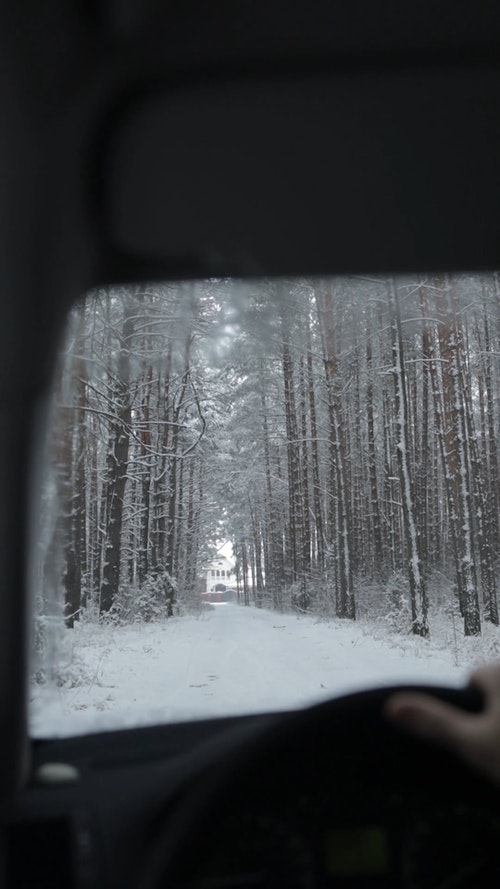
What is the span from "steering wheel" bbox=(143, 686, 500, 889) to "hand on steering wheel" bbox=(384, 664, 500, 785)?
0.03 metres

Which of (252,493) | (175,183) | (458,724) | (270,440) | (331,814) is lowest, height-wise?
(331,814)

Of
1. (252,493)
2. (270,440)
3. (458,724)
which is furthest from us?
(252,493)

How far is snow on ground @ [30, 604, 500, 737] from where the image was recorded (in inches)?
118

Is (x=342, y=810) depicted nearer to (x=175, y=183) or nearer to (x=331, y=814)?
(x=331, y=814)

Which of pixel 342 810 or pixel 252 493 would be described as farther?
pixel 252 493

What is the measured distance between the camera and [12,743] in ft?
8.16

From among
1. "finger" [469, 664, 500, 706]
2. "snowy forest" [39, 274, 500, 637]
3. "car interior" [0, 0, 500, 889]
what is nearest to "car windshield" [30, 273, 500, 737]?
"snowy forest" [39, 274, 500, 637]

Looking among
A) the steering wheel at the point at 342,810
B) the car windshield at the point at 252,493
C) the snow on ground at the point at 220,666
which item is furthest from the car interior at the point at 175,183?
the steering wheel at the point at 342,810

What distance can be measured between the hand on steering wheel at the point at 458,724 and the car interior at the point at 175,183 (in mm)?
706

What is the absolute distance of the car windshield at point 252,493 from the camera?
311cm

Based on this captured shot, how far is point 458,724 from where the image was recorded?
5.39ft

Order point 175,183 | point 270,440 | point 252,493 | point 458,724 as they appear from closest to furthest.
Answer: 1. point 458,724
2. point 175,183
3. point 270,440
4. point 252,493

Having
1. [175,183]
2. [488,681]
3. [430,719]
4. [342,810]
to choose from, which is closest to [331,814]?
[342,810]

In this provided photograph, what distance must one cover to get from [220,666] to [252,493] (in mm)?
811
